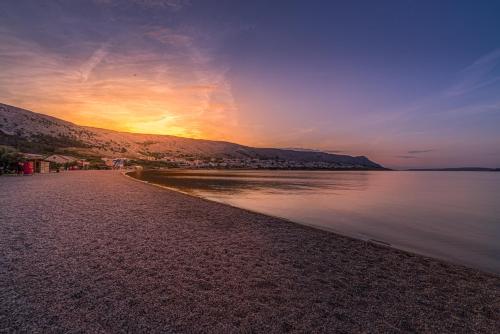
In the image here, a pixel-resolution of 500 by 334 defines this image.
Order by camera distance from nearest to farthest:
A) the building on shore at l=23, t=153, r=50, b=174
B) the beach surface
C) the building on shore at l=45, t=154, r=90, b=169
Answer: the beach surface < the building on shore at l=23, t=153, r=50, b=174 < the building on shore at l=45, t=154, r=90, b=169

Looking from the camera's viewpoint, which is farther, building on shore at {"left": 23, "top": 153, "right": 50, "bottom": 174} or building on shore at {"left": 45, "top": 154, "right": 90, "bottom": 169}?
building on shore at {"left": 45, "top": 154, "right": 90, "bottom": 169}

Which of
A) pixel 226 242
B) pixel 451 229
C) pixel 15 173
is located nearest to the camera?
pixel 226 242

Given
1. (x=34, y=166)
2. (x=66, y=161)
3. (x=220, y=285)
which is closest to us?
(x=220, y=285)

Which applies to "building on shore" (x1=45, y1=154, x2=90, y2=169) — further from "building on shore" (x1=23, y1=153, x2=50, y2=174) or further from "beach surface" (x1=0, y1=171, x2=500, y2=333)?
"beach surface" (x1=0, y1=171, x2=500, y2=333)

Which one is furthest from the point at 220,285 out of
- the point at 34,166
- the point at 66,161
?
the point at 66,161

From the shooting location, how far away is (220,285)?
19.6 feet

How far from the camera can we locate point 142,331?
4.16 m

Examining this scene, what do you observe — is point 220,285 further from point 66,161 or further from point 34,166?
point 66,161

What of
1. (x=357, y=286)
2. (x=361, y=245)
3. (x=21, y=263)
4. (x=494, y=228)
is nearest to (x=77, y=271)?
(x=21, y=263)

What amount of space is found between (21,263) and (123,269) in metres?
2.40

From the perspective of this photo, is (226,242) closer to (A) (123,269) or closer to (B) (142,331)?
(A) (123,269)

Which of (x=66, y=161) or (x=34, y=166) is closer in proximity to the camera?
(x=34, y=166)

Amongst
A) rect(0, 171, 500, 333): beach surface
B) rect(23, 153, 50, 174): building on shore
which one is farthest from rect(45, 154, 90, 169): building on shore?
rect(0, 171, 500, 333): beach surface

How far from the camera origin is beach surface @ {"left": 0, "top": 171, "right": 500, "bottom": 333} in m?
4.54
